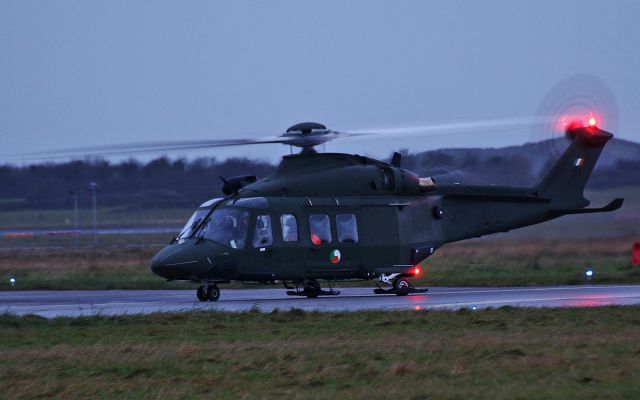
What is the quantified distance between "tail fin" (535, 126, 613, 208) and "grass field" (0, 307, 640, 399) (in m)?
9.30

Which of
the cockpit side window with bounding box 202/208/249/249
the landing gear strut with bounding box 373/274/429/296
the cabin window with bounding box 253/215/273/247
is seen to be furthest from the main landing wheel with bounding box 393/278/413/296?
the cockpit side window with bounding box 202/208/249/249

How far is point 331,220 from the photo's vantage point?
22.9m

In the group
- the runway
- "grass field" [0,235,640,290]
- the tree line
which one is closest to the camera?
the runway

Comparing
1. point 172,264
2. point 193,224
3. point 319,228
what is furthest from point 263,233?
point 172,264

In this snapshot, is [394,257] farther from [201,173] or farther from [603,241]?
[201,173]

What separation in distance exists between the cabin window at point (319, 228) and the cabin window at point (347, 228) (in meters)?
0.27

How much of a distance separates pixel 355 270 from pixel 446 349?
10597mm

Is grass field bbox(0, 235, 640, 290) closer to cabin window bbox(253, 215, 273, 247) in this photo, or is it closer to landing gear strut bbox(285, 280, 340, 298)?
landing gear strut bbox(285, 280, 340, 298)

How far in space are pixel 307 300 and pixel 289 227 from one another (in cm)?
158

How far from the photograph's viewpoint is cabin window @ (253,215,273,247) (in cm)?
2191

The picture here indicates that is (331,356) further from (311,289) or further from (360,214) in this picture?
(360,214)

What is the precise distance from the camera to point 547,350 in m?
12.2

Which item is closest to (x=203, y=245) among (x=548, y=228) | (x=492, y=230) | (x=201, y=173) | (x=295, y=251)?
(x=295, y=251)

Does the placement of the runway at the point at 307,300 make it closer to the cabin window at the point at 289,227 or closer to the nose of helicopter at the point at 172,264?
the nose of helicopter at the point at 172,264
